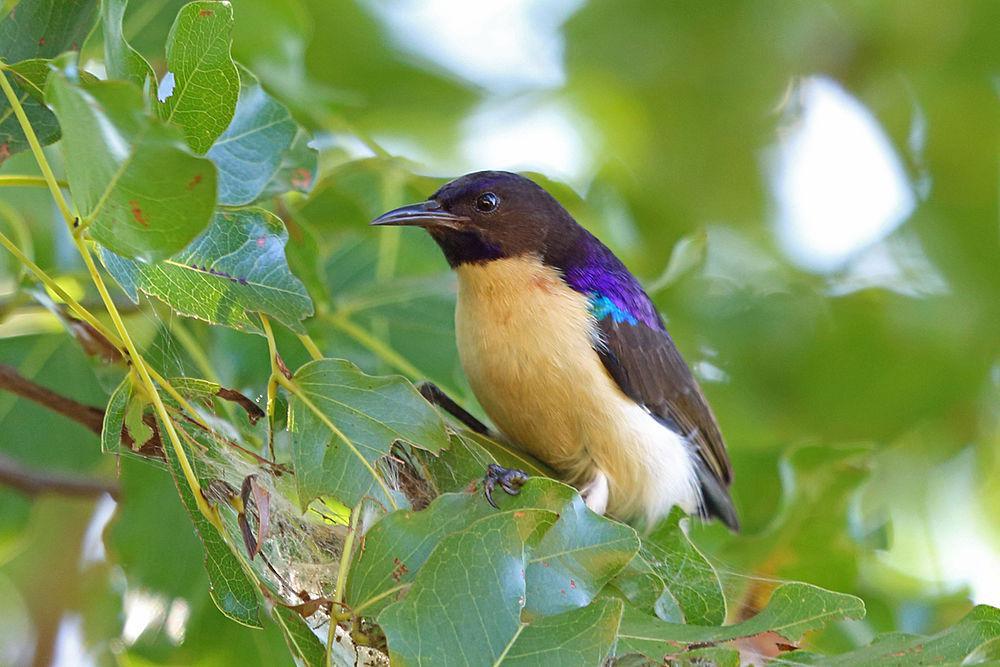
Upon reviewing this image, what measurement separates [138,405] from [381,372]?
1352 mm

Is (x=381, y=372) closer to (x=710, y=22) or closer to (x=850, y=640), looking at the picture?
(x=850, y=640)

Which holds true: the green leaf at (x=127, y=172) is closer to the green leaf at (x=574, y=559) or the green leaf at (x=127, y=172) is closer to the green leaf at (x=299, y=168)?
the green leaf at (x=574, y=559)

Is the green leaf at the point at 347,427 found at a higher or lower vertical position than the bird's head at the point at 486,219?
lower

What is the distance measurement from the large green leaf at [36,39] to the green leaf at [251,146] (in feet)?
1.17

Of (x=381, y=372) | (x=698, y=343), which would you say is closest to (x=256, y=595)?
(x=381, y=372)

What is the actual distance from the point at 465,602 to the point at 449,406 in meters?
1.56

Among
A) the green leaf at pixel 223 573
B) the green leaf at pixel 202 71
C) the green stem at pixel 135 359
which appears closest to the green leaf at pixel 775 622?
the green leaf at pixel 223 573

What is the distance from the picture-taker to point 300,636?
2293mm

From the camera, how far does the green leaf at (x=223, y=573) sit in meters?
2.40

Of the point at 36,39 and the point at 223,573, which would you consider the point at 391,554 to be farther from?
the point at 36,39

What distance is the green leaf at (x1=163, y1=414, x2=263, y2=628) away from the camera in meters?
2.40

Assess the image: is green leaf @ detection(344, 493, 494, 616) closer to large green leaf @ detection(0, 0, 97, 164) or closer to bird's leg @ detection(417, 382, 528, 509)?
bird's leg @ detection(417, 382, 528, 509)

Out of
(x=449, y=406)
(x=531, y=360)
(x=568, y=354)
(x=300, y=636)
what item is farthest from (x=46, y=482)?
(x=300, y=636)

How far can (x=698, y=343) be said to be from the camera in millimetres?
5340
